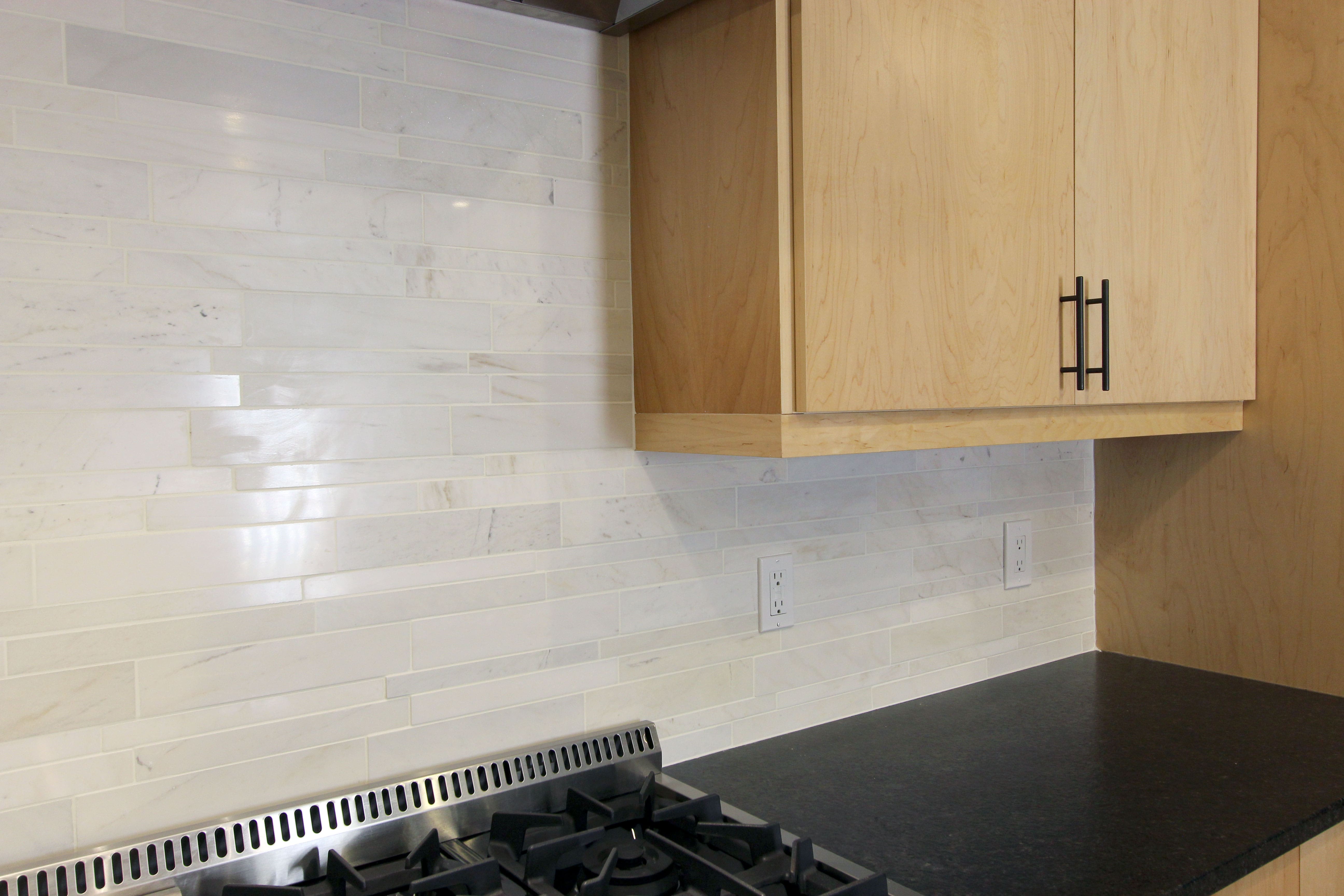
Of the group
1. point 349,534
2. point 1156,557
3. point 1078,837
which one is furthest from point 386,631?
point 1156,557

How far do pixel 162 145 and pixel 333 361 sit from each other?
0.30 metres

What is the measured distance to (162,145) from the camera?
1.08 metres

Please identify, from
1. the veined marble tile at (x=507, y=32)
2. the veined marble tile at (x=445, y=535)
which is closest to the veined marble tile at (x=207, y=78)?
the veined marble tile at (x=507, y=32)

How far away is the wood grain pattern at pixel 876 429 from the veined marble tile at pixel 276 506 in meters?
0.38

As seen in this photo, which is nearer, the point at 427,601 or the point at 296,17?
the point at 296,17

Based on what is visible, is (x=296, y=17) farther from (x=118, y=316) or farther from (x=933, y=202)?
(x=933, y=202)

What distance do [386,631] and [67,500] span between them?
392mm

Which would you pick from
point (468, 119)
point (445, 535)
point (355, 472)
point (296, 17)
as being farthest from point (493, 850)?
point (296, 17)

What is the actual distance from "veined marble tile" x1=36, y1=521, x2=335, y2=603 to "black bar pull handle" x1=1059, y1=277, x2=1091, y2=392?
1.09 metres

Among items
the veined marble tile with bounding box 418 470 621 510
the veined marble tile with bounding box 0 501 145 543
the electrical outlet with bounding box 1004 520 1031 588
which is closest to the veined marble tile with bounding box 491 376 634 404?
the veined marble tile with bounding box 418 470 621 510

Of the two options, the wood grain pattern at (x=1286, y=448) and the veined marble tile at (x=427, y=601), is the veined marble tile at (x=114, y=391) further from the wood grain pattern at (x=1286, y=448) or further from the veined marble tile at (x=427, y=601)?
the wood grain pattern at (x=1286, y=448)

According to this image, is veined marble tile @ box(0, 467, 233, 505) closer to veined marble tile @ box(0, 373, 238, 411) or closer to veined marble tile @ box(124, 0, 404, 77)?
veined marble tile @ box(0, 373, 238, 411)

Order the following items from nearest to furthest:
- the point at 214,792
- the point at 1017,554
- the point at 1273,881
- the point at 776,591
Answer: the point at 214,792 < the point at 1273,881 < the point at 776,591 < the point at 1017,554

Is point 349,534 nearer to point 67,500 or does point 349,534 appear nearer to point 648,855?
point 67,500
